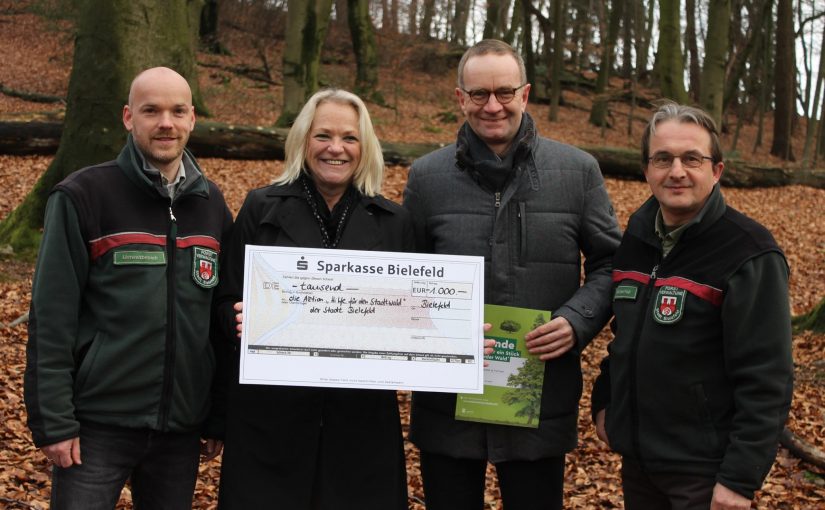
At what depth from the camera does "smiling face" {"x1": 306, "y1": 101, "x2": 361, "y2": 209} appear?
332 cm

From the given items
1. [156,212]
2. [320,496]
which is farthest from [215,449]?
[156,212]

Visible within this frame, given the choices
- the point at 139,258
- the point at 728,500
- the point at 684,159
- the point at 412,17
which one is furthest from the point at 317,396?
the point at 412,17

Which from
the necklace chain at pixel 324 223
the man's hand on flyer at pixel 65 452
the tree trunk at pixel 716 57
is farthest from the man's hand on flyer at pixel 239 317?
the tree trunk at pixel 716 57

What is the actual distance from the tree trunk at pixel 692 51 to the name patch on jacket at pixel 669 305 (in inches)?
1135

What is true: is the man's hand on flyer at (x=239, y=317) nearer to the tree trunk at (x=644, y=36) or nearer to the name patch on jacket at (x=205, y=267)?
the name patch on jacket at (x=205, y=267)

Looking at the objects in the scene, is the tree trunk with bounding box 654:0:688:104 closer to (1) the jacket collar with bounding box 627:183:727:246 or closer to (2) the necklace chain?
(1) the jacket collar with bounding box 627:183:727:246

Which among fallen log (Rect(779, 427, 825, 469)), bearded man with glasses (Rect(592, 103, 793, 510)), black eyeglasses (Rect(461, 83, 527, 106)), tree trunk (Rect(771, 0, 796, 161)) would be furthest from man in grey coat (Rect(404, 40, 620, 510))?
tree trunk (Rect(771, 0, 796, 161))

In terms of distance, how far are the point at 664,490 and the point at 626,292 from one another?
0.78 meters

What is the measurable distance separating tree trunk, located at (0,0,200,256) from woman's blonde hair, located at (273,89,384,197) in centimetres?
560

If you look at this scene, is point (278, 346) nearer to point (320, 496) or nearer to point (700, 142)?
point (320, 496)

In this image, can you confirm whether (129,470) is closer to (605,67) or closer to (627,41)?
(605,67)

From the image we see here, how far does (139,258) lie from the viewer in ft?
10.1

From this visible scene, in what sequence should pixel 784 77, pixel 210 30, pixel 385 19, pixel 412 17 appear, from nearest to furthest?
pixel 784 77 → pixel 210 30 → pixel 385 19 → pixel 412 17

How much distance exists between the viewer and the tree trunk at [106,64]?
8.20 m
